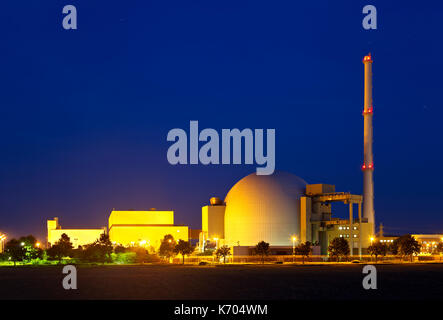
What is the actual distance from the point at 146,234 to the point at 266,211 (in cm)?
4632

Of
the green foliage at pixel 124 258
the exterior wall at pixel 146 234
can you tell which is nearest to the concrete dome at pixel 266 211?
the exterior wall at pixel 146 234

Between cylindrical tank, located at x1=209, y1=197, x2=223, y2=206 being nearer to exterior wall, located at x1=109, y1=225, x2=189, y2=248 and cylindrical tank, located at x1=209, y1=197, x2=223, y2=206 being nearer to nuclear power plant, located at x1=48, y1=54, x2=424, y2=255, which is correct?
nuclear power plant, located at x1=48, y1=54, x2=424, y2=255

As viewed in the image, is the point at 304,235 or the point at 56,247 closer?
the point at 56,247

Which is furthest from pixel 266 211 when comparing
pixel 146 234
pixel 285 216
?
pixel 146 234

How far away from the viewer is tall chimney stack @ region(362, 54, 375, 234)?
157500 millimetres

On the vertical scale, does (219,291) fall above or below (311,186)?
below

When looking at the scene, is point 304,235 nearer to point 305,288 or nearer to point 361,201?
point 361,201

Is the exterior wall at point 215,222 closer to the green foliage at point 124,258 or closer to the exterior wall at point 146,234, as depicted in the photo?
the exterior wall at point 146,234

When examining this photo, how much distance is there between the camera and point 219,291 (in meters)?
43.8

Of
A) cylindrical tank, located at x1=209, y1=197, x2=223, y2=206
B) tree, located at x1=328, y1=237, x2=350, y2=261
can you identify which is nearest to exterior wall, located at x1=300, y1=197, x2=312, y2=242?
tree, located at x1=328, y1=237, x2=350, y2=261

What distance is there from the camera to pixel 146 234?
189 metres
